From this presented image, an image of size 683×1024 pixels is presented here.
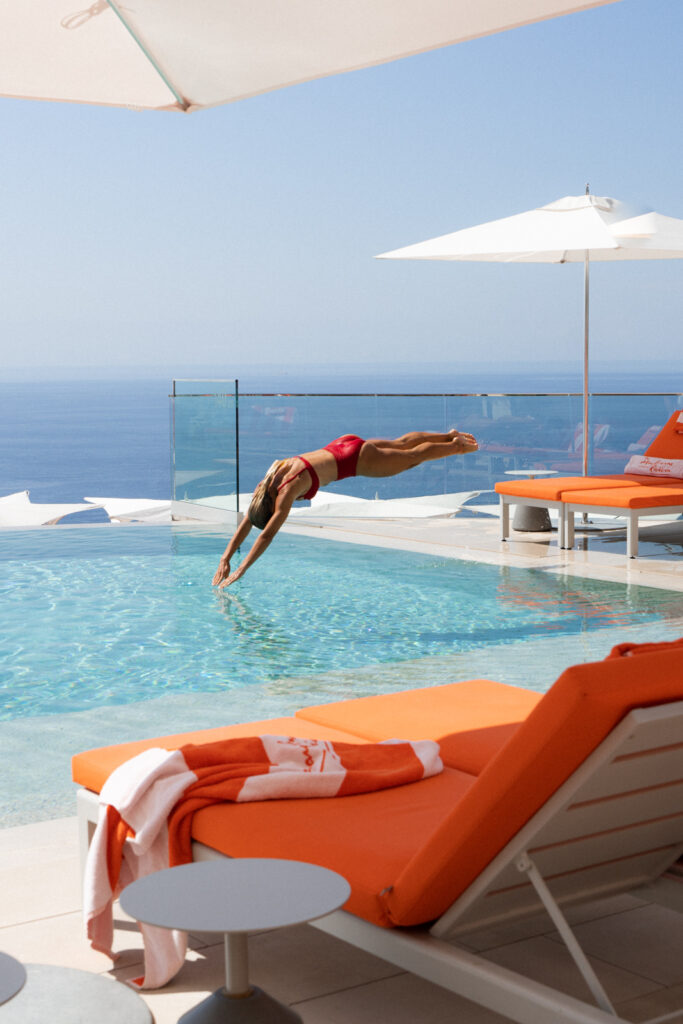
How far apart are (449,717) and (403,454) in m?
6.34

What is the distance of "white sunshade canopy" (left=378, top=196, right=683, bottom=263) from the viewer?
10219 millimetres

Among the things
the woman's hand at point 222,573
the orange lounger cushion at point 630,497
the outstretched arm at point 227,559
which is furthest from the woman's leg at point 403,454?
the woman's hand at point 222,573

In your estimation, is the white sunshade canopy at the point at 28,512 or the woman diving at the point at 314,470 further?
the white sunshade canopy at the point at 28,512

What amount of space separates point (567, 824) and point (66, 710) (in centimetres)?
360

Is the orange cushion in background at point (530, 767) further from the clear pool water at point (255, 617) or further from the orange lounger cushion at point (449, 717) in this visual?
the clear pool water at point (255, 617)

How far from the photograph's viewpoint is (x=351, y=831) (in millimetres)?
2488

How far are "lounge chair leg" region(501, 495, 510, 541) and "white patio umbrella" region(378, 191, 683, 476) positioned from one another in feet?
7.24

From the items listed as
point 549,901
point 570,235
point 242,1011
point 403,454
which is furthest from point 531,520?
point 242,1011

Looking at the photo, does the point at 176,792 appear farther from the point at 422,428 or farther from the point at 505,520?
the point at 422,428

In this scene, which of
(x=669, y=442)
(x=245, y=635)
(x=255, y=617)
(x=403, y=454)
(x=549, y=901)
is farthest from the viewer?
(x=669, y=442)

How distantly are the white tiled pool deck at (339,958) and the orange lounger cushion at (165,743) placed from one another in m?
0.32

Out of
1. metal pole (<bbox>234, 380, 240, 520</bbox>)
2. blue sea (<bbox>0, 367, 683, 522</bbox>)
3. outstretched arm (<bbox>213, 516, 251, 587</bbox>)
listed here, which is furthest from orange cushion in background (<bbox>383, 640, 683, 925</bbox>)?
blue sea (<bbox>0, 367, 683, 522</bbox>)

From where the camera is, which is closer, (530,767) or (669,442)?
(530,767)

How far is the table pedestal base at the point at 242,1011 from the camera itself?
2.02 metres
